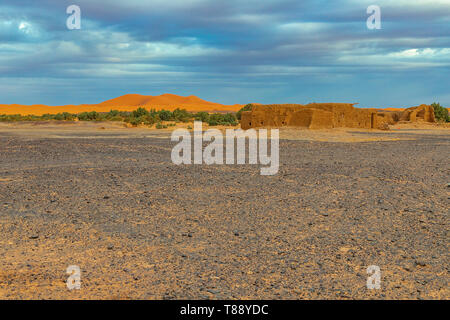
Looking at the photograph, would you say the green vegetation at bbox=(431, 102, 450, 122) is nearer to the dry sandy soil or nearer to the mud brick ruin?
the mud brick ruin

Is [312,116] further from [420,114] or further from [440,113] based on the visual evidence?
[440,113]

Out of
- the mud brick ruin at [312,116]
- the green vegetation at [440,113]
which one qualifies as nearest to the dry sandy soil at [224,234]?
the mud brick ruin at [312,116]

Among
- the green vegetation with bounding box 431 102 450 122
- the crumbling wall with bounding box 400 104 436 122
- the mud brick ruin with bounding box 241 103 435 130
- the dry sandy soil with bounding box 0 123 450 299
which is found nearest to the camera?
the dry sandy soil with bounding box 0 123 450 299

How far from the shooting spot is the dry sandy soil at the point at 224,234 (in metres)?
4.13

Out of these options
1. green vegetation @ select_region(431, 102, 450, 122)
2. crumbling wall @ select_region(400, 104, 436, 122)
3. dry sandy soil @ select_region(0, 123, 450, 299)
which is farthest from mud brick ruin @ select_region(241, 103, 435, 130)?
green vegetation @ select_region(431, 102, 450, 122)

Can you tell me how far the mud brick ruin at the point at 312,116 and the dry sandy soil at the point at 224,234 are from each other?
2086 centimetres

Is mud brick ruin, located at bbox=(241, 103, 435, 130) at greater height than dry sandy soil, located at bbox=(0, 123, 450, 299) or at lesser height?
greater

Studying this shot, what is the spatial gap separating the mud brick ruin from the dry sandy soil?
20.9 meters

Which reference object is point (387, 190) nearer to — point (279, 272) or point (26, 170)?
point (279, 272)

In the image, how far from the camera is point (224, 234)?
581 cm

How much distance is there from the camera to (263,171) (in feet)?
38.1

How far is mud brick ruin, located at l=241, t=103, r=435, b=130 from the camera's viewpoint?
104 ft

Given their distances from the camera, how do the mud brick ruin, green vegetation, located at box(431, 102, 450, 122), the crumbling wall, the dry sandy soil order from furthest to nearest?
green vegetation, located at box(431, 102, 450, 122) < the crumbling wall < the mud brick ruin < the dry sandy soil
